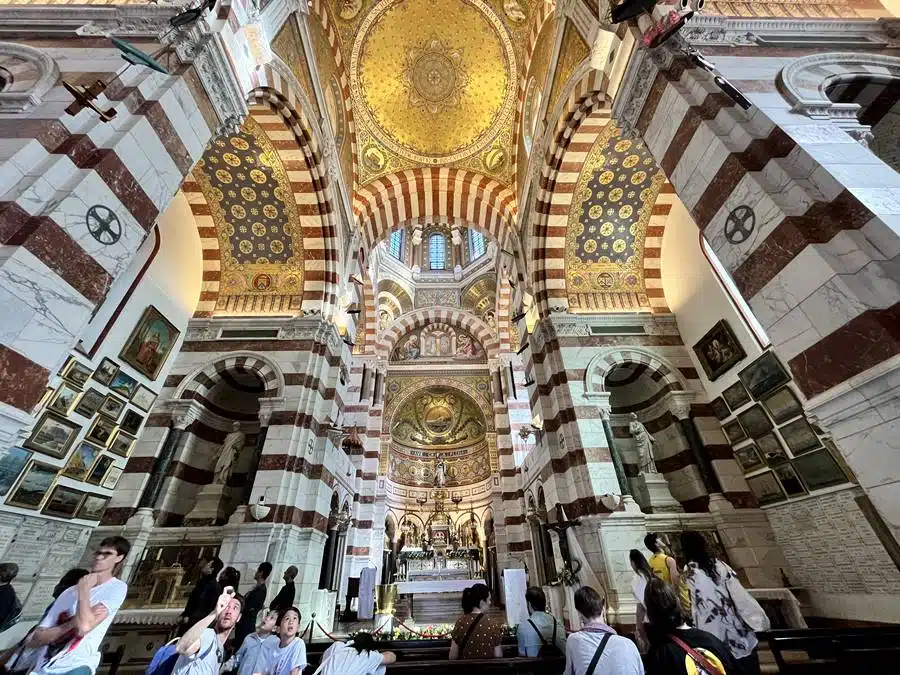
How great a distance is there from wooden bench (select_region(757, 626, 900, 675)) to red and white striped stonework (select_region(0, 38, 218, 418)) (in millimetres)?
6141

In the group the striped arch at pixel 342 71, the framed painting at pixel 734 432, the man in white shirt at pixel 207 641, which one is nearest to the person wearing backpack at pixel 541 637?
the man in white shirt at pixel 207 641

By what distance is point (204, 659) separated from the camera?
193 cm

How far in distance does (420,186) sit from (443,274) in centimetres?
760

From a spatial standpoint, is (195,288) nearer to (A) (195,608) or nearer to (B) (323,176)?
(B) (323,176)

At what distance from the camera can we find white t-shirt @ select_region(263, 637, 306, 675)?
2365mm

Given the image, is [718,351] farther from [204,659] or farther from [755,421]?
[204,659]

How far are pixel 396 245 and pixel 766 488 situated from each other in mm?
16801

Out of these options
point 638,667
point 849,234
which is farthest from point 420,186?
point 638,667

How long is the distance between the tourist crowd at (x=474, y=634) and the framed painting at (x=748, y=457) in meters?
4.40

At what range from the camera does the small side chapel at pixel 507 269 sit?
133 inches

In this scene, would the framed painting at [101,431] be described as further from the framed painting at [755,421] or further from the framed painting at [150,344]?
the framed painting at [755,421]

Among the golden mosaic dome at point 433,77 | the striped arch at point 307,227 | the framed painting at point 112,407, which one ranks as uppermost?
the golden mosaic dome at point 433,77

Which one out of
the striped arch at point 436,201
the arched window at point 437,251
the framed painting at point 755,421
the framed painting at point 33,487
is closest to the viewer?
the framed painting at point 33,487

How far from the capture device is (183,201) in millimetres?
7797
